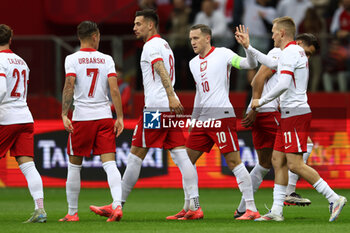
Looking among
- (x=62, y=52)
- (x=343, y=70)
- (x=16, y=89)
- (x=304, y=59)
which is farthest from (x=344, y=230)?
(x=62, y=52)

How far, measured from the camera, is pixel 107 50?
56.1 feet

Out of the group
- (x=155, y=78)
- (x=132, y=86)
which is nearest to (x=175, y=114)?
(x=155, y=78)

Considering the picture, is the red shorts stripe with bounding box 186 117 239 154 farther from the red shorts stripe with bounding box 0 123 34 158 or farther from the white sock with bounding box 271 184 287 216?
the red shorts stripe with bounding box 0 123 34 158

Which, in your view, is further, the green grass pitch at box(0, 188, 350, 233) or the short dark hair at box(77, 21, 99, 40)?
the short dark hair at box(77, 21, 99, 40)

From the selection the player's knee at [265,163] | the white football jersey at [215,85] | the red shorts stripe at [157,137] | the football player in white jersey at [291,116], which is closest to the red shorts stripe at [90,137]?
the red shorts stripe at [157,137]

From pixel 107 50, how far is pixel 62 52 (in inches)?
37.3

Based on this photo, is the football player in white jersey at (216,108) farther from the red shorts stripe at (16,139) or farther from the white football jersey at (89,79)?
the red shorts stripe at (16,139)

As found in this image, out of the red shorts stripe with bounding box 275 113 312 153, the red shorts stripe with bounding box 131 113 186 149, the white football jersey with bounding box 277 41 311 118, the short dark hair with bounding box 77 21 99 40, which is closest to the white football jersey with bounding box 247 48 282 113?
the white football jersey with bounding box 277 41 311 118

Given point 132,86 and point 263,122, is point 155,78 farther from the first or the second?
point 132,86

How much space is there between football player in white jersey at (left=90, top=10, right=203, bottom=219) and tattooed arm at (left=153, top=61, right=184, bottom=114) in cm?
1

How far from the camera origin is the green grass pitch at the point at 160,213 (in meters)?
8.54

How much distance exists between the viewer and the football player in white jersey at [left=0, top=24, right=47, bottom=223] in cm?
936

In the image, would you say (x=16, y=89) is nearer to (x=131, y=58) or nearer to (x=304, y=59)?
(x=304, y=59)

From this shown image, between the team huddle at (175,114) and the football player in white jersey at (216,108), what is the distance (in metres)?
0.01
